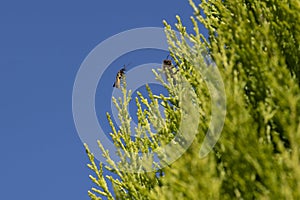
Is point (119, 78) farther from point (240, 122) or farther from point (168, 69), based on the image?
point (240, 122)

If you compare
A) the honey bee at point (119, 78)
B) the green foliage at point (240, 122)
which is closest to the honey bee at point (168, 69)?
the green foliage at point (240, 122)

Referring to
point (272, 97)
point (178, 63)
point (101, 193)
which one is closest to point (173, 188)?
point (272, 97)

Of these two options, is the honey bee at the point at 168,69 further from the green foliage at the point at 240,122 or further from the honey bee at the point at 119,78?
the honey bee at the point at 119,78

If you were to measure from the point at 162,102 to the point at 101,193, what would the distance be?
5.05 feet

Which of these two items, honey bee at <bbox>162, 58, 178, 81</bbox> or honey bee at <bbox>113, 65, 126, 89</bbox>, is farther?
honey bee at <bbox>113, 65, 126, 89</bbox>

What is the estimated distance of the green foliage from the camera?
14.4 ft

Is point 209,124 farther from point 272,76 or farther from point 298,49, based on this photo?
point 298,49

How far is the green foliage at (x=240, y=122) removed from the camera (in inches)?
173

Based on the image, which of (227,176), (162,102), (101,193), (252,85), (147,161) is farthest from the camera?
(162,102)

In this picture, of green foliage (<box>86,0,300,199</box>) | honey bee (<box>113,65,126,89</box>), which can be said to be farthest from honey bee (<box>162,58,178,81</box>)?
honey bee (<box>113,65,126,89</box>)

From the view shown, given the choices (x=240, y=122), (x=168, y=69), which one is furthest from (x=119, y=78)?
(x=240, y=122)

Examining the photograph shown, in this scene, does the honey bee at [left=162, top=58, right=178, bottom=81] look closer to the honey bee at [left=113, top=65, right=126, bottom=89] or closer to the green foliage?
the green foliage

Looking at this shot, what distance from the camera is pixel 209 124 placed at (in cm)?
498

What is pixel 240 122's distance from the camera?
15.1 feet
